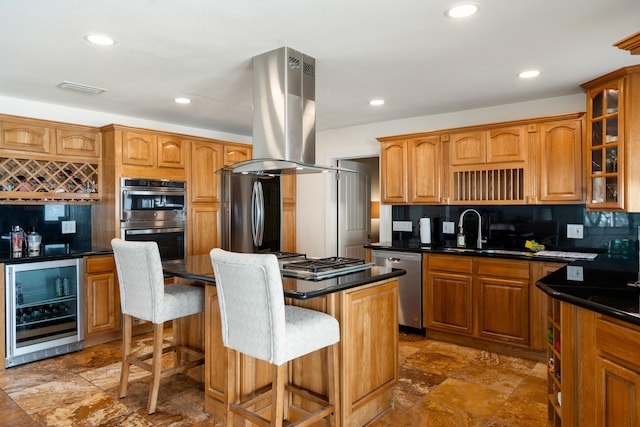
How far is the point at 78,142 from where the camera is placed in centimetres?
417

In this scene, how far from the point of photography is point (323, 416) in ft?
7.09

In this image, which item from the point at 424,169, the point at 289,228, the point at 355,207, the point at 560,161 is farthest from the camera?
the point at 355,207

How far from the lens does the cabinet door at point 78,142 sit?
159 inches

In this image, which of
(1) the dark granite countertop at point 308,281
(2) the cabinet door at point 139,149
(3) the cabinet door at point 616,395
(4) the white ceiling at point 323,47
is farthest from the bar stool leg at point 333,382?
(2) the cabinet door at point 139,149

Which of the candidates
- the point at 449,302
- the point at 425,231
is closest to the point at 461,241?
the point at 425,231

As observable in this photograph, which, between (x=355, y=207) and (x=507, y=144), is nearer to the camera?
(x=507, y=144)

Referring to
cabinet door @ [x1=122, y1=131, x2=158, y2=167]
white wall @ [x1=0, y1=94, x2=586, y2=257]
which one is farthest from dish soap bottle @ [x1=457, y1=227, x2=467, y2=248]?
cabinet door @ [x1=122, y1=131, x2=158, y2=167]

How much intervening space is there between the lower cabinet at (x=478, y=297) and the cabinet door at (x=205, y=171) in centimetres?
257

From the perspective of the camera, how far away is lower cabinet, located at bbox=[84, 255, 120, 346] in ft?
12.8

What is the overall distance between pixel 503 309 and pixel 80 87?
412cm

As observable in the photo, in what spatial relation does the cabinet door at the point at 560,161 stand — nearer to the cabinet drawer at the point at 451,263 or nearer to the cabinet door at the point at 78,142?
the cabinet drawer at the point at 451,263

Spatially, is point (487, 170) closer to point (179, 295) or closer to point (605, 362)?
point (605, 362)

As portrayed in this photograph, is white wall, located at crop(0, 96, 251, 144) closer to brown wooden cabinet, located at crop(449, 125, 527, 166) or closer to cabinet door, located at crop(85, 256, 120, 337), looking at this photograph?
cabinet door, located at crop(85, 256, 120, 337)

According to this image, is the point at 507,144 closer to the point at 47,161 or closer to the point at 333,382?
the point at 333,382
